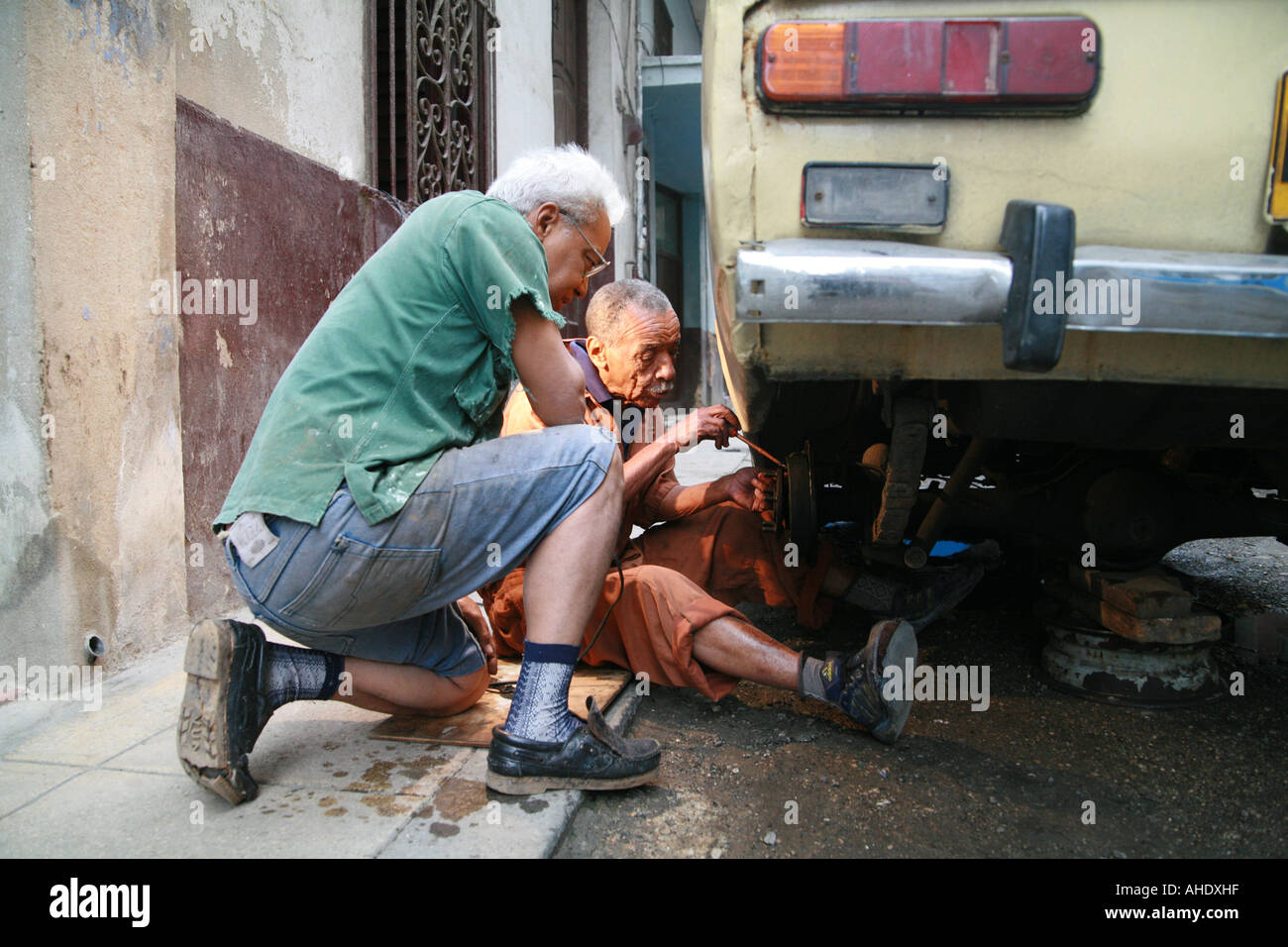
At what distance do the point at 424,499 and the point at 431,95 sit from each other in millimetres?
3255

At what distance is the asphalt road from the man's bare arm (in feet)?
2.39

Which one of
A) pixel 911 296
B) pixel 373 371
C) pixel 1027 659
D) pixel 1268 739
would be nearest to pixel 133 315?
pixel 373 371

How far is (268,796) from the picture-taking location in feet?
4.98

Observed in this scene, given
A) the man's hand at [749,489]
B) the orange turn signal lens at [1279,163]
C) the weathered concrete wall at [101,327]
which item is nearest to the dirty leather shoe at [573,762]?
the man's hand at [749,489]

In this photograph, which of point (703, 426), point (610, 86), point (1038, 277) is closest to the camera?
point (1038, 277)

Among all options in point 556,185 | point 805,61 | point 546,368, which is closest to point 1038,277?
point 805,61

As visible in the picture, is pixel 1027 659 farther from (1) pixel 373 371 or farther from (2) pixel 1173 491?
(1) pixel 373 371

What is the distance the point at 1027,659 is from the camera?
2.45 metres

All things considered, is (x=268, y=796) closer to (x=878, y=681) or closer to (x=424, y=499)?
(x=424, y=499)

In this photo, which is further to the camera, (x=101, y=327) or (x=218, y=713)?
(x=101, y=327)

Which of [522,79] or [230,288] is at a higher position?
[522,79]

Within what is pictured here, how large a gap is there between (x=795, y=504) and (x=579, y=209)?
982 millimetres

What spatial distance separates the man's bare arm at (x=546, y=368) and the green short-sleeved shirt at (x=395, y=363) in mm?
27

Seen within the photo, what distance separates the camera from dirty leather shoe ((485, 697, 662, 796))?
59.6 inches
